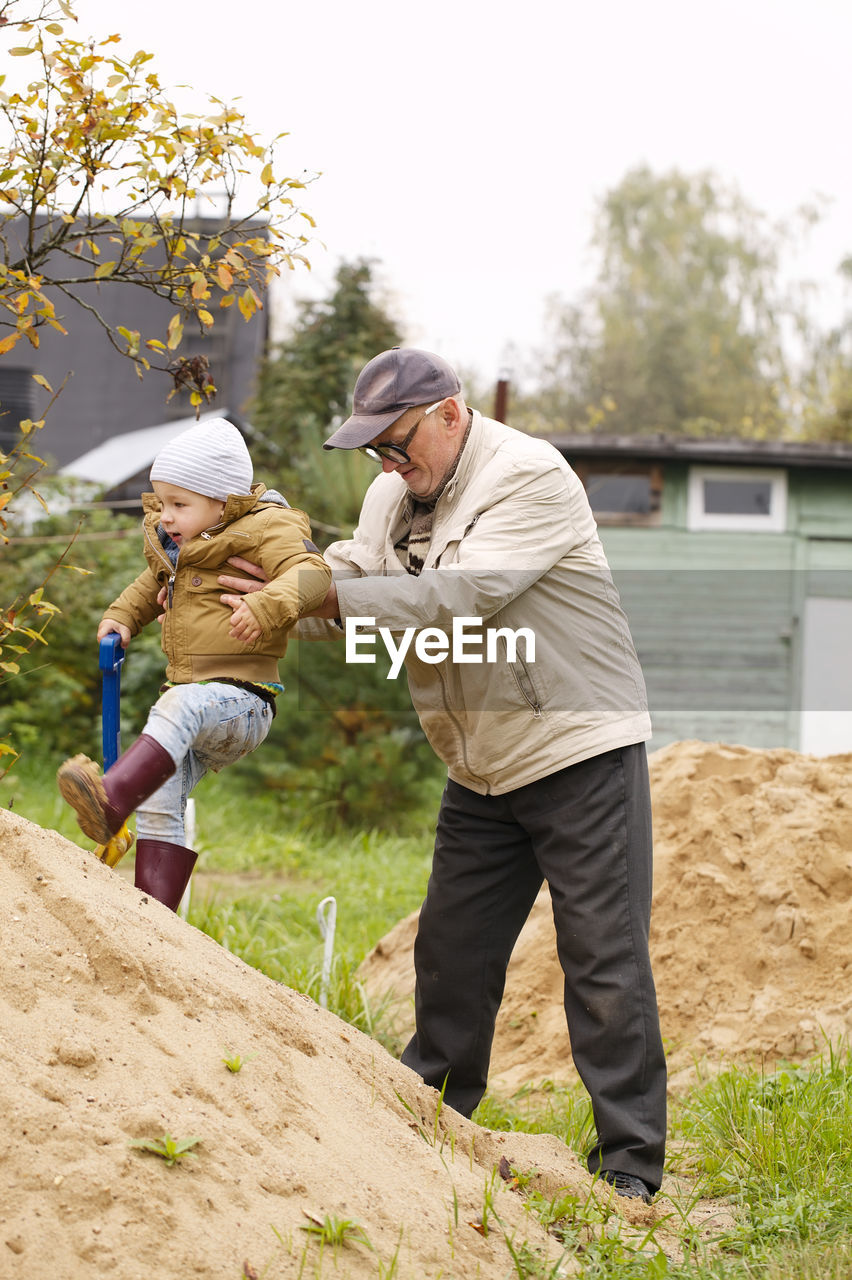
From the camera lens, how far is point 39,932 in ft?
8.82

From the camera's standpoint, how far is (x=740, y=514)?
14.1 metres

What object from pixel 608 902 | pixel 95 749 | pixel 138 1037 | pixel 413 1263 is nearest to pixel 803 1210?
pixel 608 902

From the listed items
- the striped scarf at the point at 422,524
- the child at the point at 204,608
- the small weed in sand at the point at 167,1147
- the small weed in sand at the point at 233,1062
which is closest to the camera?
the small weed in sand at the point at 167,1147

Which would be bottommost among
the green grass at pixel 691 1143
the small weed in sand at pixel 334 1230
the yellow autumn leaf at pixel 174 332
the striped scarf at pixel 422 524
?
the green grass at pixel 691 1143

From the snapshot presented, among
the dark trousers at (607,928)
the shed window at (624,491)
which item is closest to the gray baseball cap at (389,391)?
the dark trousers at (607,928)

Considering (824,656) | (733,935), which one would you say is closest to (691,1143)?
(733,935)

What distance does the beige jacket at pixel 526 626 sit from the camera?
3.26m

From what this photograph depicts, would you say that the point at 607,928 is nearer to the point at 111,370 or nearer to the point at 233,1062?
the point at 233,1062

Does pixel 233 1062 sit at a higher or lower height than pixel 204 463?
lower

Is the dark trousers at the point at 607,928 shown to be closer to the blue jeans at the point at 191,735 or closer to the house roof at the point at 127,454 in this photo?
the blue jeans at the point at 191,735

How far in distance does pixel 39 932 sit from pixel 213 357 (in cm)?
2099

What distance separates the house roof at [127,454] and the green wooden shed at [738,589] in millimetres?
4989

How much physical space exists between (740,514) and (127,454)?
929 cm

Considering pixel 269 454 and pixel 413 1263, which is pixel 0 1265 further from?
pixel 269 454
